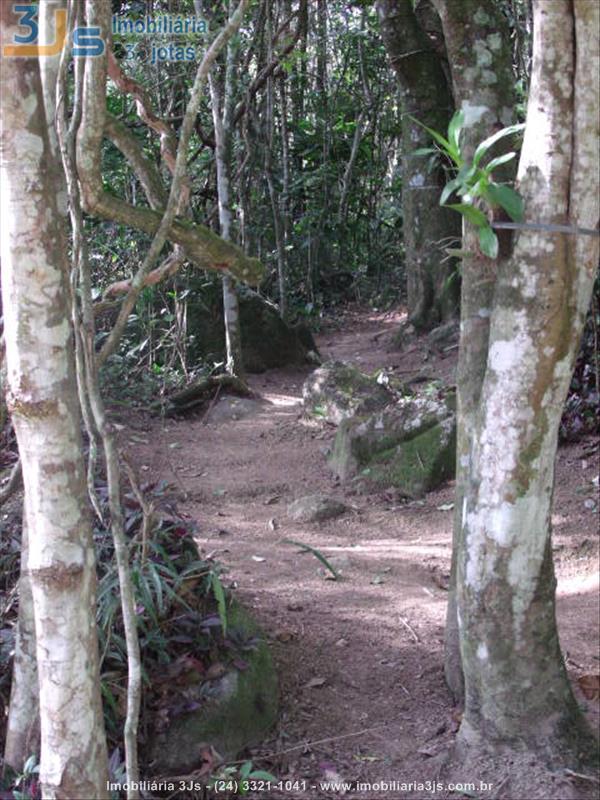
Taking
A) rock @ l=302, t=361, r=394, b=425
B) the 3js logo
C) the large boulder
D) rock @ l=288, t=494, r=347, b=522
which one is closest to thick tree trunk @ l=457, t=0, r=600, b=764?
the 3js logo

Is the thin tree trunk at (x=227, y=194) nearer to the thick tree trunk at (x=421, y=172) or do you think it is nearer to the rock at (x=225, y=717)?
the thick tree trunk at (x=421, y=172)

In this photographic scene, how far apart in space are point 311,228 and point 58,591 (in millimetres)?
12188

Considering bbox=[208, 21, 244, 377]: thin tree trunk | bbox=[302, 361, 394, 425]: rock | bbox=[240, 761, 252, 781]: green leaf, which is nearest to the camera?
bbox=[240, 761, 252, 781]: green leaf

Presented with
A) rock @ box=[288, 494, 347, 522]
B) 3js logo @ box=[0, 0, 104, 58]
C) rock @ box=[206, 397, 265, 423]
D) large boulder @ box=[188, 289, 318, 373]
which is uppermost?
3js logo @ box=[0, 0, 104, 58]

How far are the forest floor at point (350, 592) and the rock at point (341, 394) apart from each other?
0.60 ft

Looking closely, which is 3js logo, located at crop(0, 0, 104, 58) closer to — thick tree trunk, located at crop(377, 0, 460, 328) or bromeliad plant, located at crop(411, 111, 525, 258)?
bromeliad plant, located at crop(411, 111, 525, 258)

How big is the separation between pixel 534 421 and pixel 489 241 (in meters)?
0.58

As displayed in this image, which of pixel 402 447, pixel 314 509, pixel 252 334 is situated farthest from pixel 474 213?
pixel 252 334

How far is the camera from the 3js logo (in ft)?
6.37

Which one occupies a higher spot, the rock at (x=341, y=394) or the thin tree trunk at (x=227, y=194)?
the thin tree trunk at (x=227, y=194)

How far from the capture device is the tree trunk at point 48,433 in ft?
6.29

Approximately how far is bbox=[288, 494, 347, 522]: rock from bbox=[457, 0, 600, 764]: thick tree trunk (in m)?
2.87

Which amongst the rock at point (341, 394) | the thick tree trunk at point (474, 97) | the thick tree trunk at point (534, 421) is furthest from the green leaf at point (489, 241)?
the rock at point (341, 394)

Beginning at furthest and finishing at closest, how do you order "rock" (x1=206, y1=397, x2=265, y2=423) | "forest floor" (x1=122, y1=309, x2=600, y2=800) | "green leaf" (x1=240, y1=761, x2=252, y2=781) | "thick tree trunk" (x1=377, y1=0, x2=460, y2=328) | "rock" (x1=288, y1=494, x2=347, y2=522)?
1. "thick tree trunk" (x1=377, y1=0, x2=460, y2=328)
2. "rock" (x1=206, y1=397, x2=265, y2=423)
3. "rock" (x1=288, y1=494, x2=347, y2=522)
4. "forest floor" (x1=122, y1=309, x2=600, y2=800)
5. "green leaf" (x1=240, y1=761, x2=252, y2=781)
